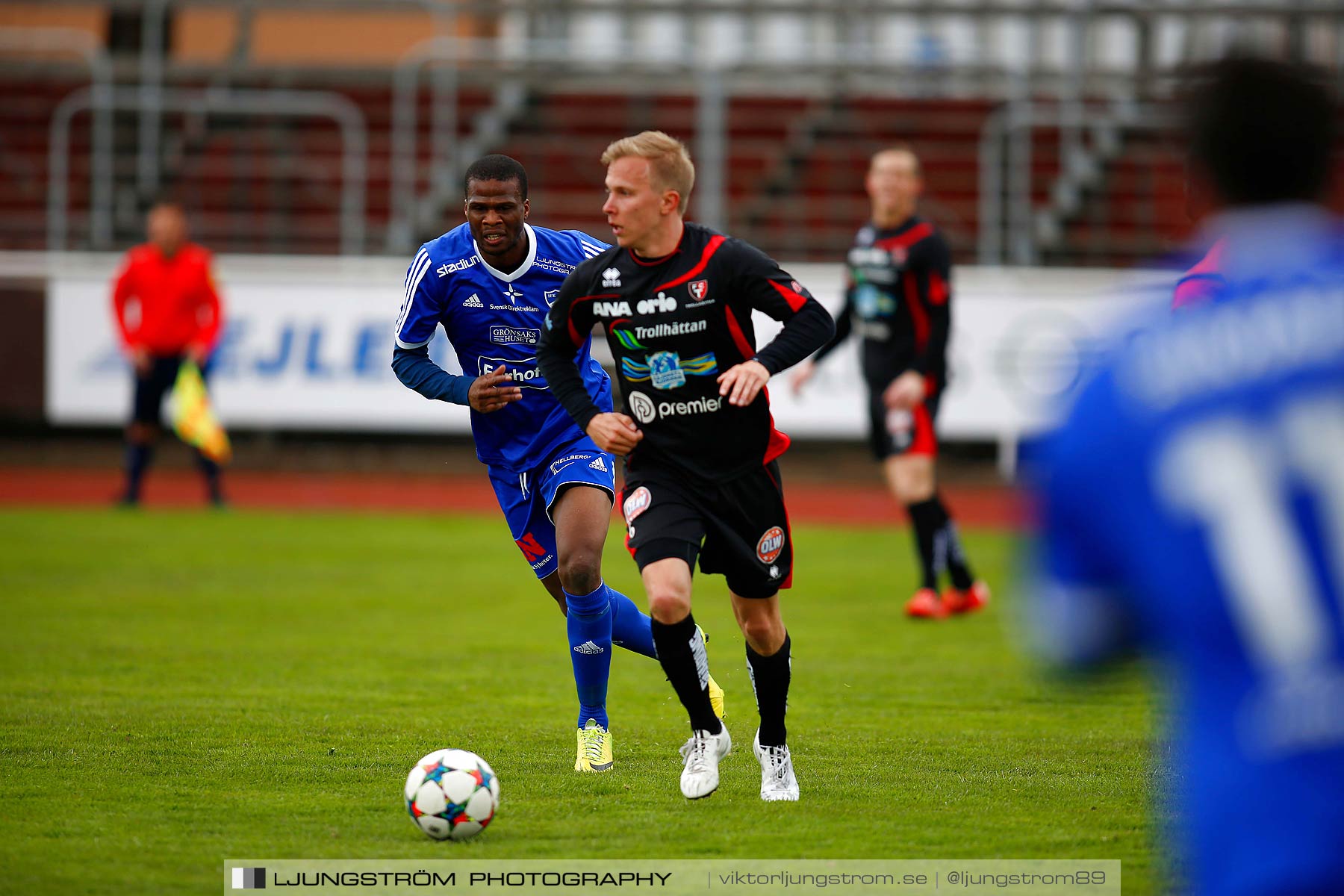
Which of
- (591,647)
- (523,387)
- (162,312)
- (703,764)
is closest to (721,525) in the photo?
(703,764)

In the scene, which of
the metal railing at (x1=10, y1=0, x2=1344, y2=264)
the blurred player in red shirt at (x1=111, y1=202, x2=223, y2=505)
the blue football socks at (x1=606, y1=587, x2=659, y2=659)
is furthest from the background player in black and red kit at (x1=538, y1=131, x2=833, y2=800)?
the metal railing at (x1=10, y1=0, x2=1344, y2=264)

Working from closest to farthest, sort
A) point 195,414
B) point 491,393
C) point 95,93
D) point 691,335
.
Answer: point 691,335
point 491,393
point 195,414
point 95,93

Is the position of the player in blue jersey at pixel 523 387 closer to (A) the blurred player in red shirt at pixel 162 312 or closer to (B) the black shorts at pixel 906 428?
(B) the black shorts at pixel 906 428

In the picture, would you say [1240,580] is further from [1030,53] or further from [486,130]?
[1030,53]

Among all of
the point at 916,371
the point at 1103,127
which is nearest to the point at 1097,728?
the point at 916,371

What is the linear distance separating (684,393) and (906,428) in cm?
475

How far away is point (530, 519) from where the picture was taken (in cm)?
634

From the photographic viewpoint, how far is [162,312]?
47.7ft

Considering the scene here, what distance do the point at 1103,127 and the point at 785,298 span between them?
1597cm

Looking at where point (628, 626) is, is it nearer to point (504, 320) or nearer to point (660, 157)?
point (504, 320)

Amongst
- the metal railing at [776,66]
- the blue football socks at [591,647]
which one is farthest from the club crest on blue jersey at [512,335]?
the metal railing at [776,66]

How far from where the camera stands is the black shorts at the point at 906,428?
32.3 ft

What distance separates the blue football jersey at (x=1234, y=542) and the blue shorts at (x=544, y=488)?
150 inches

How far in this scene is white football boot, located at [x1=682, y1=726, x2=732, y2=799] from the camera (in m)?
5.38
